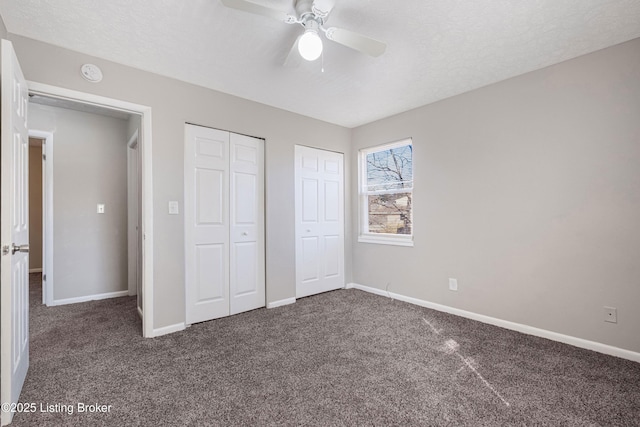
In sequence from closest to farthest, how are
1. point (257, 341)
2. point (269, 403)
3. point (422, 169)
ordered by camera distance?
1. point (269, 403)
2. point (257, 341)
3. point (422, 169)

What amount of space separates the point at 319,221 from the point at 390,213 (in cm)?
98

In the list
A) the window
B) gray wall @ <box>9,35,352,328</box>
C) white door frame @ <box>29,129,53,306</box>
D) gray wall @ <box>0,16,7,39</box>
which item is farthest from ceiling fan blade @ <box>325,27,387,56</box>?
white door frame @ <box>29,129,53,306</box>

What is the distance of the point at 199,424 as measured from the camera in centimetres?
153

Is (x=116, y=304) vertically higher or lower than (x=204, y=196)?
lower

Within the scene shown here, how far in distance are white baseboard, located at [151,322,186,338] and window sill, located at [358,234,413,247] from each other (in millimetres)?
2519

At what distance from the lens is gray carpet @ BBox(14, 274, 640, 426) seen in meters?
1.59

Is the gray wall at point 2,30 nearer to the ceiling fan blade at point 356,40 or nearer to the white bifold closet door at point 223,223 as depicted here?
the white bifold closet door at point 223,223

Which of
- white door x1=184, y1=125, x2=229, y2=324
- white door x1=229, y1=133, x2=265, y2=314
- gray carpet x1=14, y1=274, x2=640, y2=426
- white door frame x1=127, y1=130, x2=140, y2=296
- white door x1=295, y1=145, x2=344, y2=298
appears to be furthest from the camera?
white door frame x1=127, y1=130, x2=140, y2=296

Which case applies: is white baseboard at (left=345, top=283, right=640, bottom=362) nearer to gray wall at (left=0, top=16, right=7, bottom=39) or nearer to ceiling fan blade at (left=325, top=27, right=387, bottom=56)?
ceiling fan blade at (left=325, top=27, right=387, bottom=56)

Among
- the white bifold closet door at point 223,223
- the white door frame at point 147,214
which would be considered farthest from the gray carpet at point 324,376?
the white bifold closet door at point 223,223

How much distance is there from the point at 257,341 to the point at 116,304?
2.25 m

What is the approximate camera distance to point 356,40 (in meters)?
1.82

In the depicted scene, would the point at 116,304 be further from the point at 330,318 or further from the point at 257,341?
the point at 330,318

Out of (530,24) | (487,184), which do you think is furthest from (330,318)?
(530,24)
